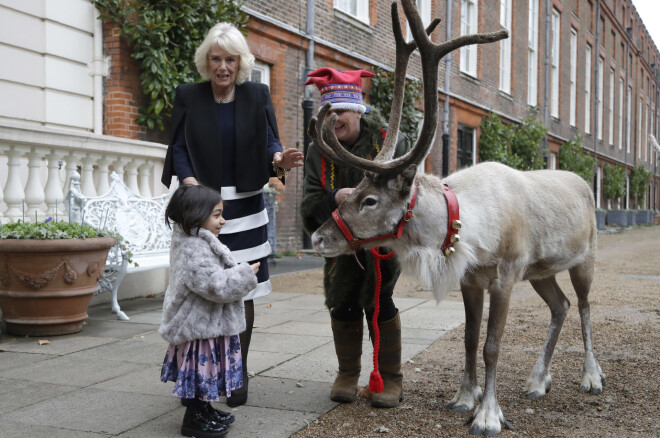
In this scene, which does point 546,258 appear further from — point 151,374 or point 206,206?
point 151,374

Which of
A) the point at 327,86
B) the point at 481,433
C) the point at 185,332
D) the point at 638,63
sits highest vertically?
the point at 638,63

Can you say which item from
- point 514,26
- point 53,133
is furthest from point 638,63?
point 53,133

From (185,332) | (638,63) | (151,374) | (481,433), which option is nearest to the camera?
(185,332)

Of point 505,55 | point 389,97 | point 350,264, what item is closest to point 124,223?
point 350,264

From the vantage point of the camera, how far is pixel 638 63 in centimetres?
4894

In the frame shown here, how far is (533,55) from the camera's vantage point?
25.6 meters

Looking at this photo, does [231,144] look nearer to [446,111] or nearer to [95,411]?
[95,411]

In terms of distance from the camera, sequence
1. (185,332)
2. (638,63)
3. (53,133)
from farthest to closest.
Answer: (638,63)
(53,133)
(185,332)

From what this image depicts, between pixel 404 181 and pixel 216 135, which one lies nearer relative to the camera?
pixel 404 181

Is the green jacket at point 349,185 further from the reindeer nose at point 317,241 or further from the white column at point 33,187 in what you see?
the white column at point 33,187

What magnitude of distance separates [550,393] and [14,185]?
532cm

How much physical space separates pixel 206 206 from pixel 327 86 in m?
1.07

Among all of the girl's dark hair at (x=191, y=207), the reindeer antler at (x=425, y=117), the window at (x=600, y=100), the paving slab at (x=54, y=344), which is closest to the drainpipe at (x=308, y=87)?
the paving slab at (x=54, y=344)

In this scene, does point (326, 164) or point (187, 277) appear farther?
point (326, 164)
